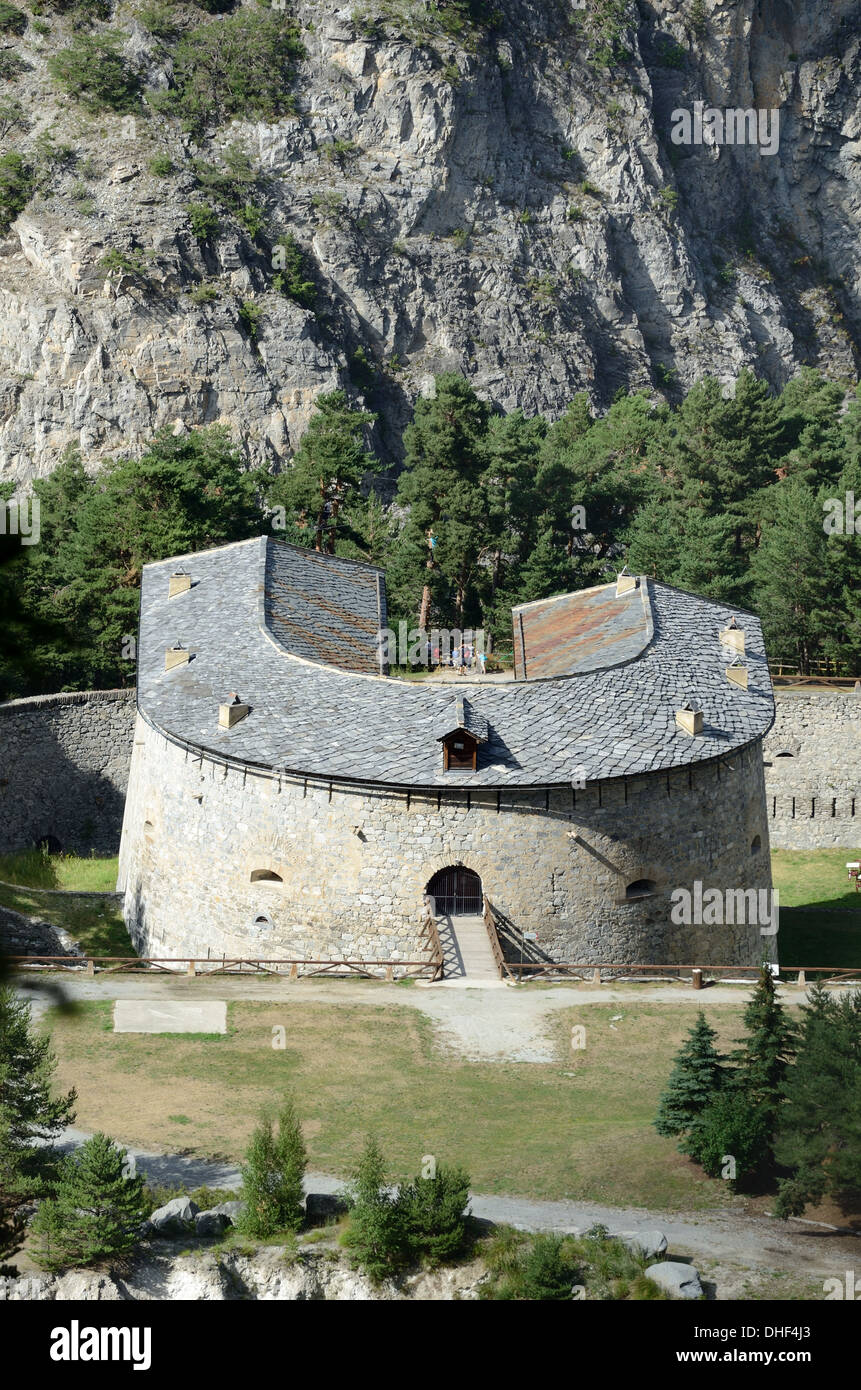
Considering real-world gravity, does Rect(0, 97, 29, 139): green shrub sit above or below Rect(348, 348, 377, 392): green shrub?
above

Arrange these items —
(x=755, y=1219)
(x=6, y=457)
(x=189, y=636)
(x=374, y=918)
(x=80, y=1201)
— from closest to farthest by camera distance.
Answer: (x=80, y=1201) < (x=755, y=1219) < (x=374, y=918) < (x=189, y=636) < (x=6, y=457)

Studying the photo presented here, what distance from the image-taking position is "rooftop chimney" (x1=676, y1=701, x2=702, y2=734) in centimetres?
4188

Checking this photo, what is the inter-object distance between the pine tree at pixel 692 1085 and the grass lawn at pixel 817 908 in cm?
2241

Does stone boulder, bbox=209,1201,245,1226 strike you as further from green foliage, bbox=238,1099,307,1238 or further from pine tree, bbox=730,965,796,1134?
pine tree, bbox=730,965,796,1134

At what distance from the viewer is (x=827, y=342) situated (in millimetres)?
161125

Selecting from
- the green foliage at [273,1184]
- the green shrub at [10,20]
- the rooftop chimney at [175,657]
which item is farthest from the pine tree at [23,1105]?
the green shrub at [10,20]

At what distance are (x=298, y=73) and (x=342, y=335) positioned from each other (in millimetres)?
26005

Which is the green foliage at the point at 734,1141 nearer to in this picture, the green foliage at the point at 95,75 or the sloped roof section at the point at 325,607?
the sloped roof section at the point at 325,607

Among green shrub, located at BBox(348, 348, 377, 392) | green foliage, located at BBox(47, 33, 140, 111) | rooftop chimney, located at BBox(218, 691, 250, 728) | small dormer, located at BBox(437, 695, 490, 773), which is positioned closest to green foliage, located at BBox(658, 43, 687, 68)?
green shrub, located at BBox(348, 348, 377, 392)

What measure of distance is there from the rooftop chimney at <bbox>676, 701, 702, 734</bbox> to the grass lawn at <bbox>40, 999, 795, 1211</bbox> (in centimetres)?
861

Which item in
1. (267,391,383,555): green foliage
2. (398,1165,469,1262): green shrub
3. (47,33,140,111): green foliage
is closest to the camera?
(398,1165,469,1262): green shrub

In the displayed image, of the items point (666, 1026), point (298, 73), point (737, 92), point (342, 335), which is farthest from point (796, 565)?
point (737, 92)

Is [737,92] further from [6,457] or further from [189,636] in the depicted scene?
[189,636]

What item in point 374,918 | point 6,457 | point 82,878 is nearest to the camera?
point 374,918
